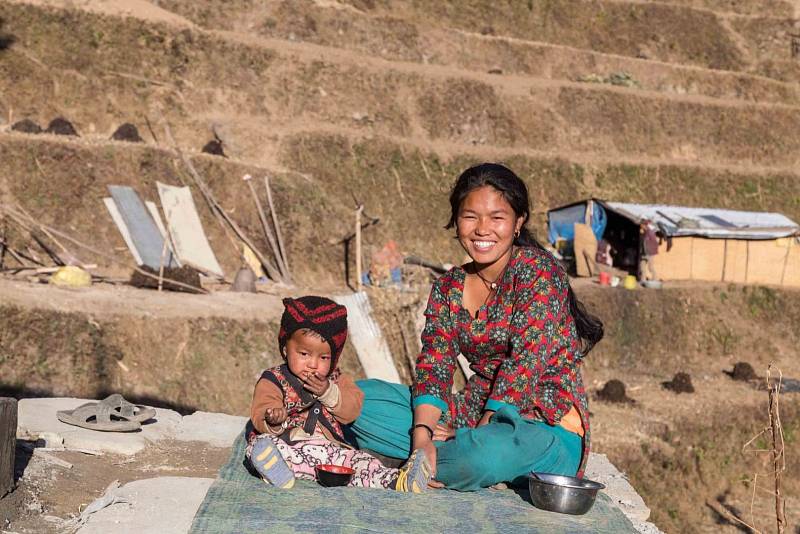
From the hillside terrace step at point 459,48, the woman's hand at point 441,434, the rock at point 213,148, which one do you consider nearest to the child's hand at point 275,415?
the woman's hand at point 441,434

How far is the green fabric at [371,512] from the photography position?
389cm

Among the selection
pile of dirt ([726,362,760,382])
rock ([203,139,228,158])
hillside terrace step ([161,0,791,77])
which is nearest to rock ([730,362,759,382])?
pile of dirt ([726,362,760,382])

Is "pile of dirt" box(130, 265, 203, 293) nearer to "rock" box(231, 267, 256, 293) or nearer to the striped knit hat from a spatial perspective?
"rock" box(231, 267, 256, 293)

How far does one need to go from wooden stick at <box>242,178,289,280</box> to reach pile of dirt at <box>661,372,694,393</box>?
7.67 metres

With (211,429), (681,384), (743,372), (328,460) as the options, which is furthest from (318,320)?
(743,372)

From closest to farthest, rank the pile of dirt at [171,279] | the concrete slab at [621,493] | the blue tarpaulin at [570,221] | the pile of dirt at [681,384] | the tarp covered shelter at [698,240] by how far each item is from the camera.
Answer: the concrete slab at [621,493] < the pile of dirt at [171,279] < the pile of dirt at [681,384] < the tarp covered shelter at [698,240] < the blue tarpaulin at [570,221]

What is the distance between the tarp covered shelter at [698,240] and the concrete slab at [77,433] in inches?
722

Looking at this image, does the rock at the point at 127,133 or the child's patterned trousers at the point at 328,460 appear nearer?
the child's patterned trousers at the point at 328,460

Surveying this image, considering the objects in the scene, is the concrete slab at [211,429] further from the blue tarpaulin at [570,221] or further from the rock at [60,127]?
the blue tarpaulin at [570,221]

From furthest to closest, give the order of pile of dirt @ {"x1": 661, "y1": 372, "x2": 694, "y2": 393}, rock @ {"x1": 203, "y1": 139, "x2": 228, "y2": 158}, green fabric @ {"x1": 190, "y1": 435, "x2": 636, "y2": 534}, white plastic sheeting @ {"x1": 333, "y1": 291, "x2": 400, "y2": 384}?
rock @ {"x1": 203, "y1": 139, "x2": 228, "y2": 158} → pile of dirt @ {"x1": 661, "y1": 372, "x2": 694, "y2": 393} → white plastic sheeting @ {"x1": 333, "y1": 291, "x2": 400, "y2": 384} → green fabric @ {"x1": 190, "y1": 435, "x2": 636, "y2": 534}

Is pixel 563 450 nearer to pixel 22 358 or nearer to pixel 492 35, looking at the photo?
pixel 22 358

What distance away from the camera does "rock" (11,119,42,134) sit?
19.5 metres

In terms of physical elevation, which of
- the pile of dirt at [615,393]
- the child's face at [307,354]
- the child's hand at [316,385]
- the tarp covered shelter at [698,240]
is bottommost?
the pile of dirt at [615,393]

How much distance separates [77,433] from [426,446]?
2341mm
